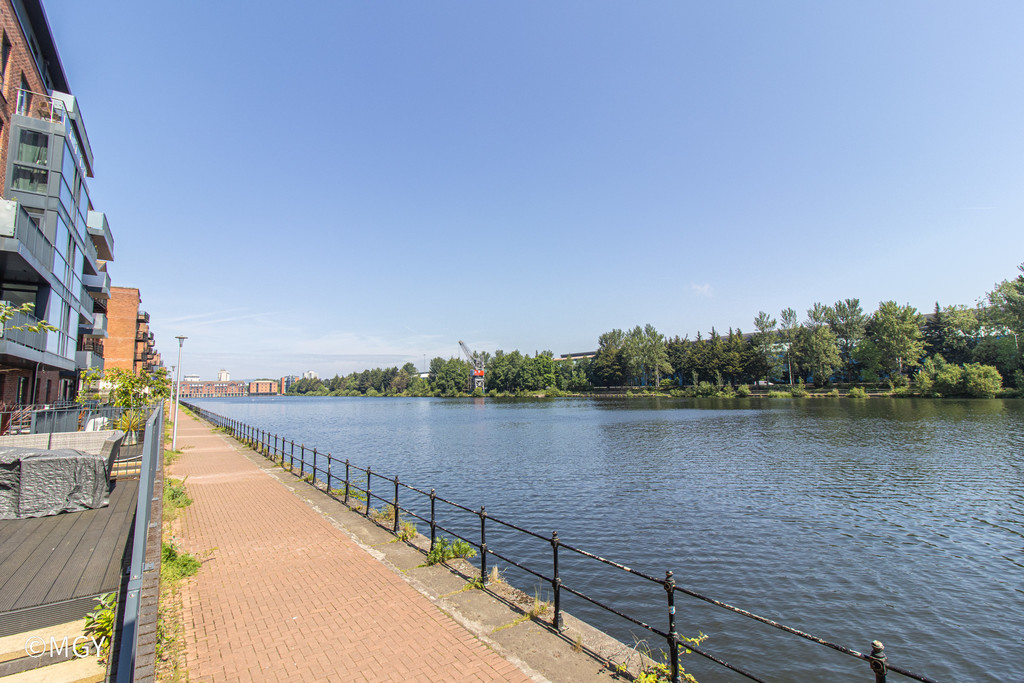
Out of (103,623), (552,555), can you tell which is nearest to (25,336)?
(103,623)

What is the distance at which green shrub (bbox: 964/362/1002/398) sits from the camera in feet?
218

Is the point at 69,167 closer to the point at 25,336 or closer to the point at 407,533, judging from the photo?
the point at 25,336

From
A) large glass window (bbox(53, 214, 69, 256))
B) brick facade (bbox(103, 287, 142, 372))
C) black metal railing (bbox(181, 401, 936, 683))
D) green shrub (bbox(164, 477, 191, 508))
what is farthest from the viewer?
brick facade (bbox(103, 287, 142, 372))

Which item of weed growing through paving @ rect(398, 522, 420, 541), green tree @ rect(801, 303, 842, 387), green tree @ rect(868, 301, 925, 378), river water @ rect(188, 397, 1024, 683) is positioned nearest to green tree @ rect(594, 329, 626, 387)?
green tree @ rect(801, 303, 842, 387)

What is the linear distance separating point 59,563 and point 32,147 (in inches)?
998

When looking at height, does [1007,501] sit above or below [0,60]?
below

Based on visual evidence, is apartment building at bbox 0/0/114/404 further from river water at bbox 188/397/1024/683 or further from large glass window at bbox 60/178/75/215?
river water at bbox 188/397/1024/683

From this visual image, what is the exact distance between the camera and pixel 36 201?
23.0 m

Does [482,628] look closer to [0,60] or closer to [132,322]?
[0,60]

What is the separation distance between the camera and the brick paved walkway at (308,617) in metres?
5.79

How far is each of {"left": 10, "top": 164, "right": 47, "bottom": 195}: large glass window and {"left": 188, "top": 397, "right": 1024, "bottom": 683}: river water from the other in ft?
67.9

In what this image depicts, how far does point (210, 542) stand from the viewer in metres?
10.7

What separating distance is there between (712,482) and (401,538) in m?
15.3

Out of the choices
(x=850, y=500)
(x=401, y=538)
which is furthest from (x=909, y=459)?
(x=401, y=538)
